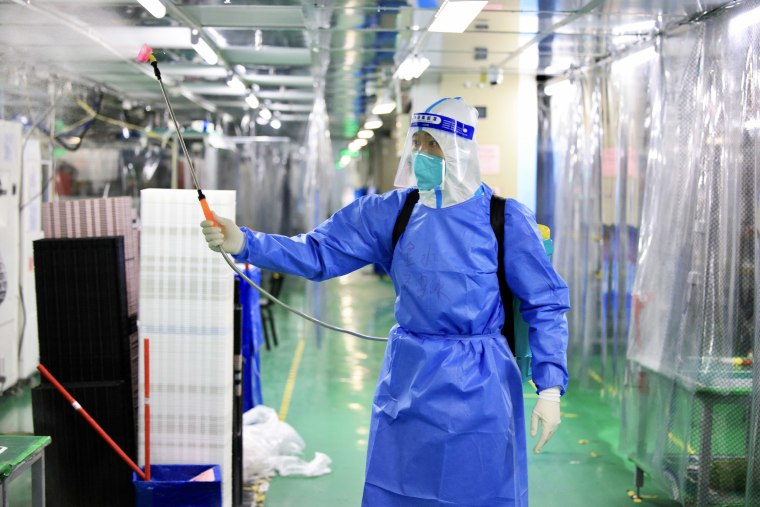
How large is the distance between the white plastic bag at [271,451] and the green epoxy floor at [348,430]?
0.21 ft

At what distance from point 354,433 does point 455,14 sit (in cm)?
254

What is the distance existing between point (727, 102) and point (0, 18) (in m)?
3.81

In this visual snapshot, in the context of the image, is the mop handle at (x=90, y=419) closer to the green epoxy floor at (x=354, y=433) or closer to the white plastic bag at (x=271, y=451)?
the green epoxy floor at (x=354, y=433)

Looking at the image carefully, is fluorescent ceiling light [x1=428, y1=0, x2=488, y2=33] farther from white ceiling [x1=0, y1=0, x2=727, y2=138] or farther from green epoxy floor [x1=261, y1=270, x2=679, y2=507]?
green epoxy floor [x1=261, y1=270, x2=679, y2=507]

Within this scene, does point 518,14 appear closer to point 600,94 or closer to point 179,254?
point 600,94

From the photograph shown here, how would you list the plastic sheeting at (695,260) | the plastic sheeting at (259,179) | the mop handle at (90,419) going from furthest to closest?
1. the plastic sheeting at (259,179)
2. the plastic sheeting at (695,260)
3. the mop handle at (90,419)

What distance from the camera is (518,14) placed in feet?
13.9

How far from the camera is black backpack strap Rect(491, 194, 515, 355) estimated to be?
8.03ft

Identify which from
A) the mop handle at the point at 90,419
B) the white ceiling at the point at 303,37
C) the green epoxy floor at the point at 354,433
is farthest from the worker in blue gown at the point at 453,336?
the white ceiling at the point at 303,37

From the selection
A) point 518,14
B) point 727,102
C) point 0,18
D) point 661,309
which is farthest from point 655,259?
point 0,18

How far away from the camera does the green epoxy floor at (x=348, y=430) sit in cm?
389

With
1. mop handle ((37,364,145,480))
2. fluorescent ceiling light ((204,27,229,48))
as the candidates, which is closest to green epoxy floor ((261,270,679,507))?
mop handle ((37,364,145,480))

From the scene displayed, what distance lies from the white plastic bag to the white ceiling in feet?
6.92

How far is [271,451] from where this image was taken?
427cm
